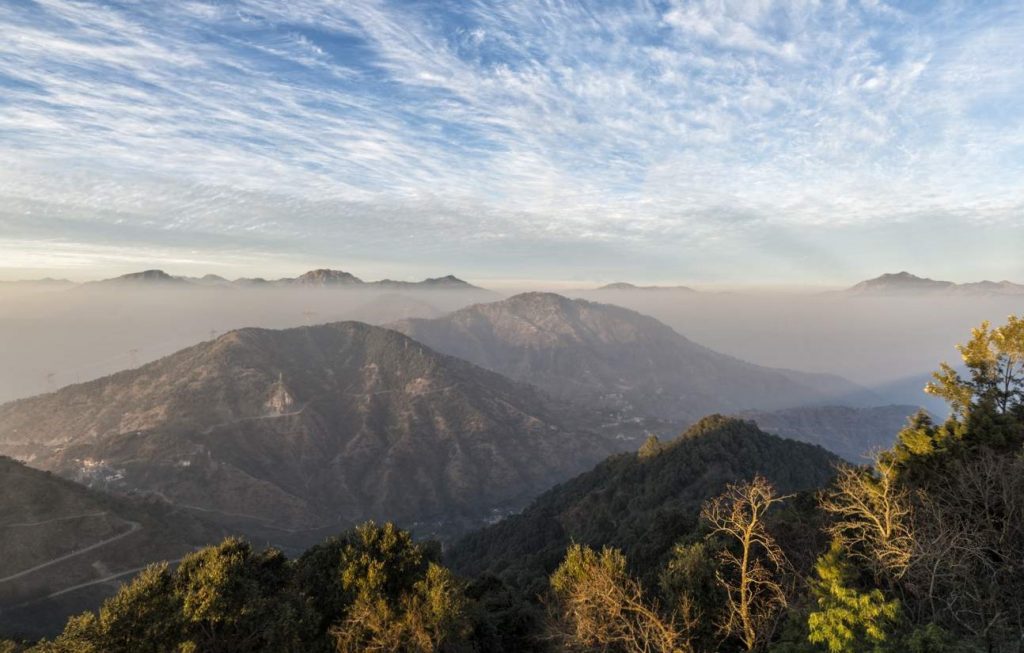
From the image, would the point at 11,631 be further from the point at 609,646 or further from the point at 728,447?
the point at 728,447

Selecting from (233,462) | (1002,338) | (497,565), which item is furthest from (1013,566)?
(233,462)

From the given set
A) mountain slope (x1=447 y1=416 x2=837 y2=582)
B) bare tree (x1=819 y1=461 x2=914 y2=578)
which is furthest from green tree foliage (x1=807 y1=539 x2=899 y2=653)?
mountain slope (x1=447 y1=416 x2=837 y2=582)

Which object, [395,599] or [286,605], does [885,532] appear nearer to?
[395,599]

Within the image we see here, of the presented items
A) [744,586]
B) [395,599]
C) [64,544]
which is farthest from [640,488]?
Answer: [64,544]

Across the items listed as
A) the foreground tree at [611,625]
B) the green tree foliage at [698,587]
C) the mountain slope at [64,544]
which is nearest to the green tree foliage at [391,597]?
the foreground tree at [611,625]

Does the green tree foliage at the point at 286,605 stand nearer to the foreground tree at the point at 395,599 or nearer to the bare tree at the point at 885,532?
the foreground tree at the point at 395,599
